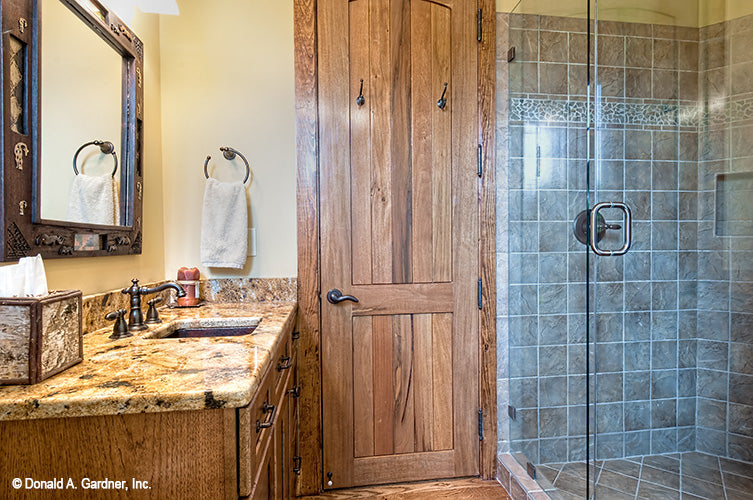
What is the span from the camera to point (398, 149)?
1.81 m

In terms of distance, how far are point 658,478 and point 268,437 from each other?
6.06ft

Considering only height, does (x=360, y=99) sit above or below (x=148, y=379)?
above

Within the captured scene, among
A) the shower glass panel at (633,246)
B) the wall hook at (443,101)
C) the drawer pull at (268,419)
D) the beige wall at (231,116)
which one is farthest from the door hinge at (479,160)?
the drawer pull at (268,419)

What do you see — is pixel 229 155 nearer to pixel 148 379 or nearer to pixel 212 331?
pixel 212 331

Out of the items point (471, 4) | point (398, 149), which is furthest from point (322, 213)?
point (471, 4)

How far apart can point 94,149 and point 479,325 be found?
5.67 ft

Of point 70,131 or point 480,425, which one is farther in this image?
point 480,425

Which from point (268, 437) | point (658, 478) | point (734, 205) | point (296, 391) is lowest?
point (658, 478)

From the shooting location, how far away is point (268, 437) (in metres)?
0.97

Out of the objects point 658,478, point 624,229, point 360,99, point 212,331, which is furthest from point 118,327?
point 658,478

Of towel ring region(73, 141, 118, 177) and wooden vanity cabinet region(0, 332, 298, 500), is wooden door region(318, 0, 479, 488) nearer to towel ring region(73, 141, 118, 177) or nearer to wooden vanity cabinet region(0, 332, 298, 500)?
towel ring region(73, 141, 118, 177)

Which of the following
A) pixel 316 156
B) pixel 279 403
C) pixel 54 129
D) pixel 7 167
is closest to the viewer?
pixel 7 167

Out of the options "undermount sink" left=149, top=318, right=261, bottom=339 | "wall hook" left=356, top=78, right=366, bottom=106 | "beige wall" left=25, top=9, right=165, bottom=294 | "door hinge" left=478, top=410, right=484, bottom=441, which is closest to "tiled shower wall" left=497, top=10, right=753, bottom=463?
"door hinge" left=478, top=410, right=484, bottom=441

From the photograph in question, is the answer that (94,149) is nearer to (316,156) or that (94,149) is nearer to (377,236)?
(316,156)
